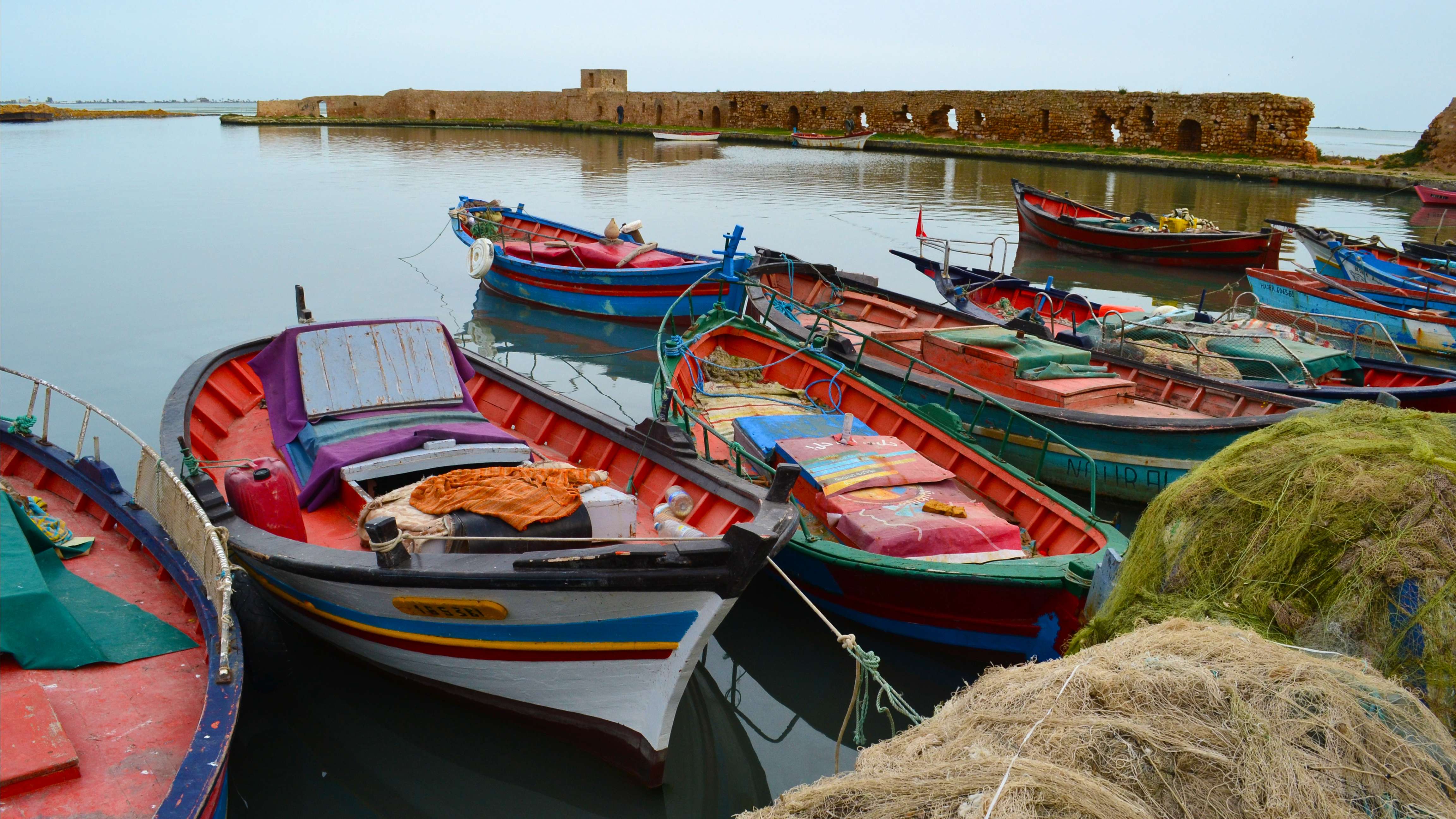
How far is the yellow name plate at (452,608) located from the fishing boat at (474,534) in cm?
1

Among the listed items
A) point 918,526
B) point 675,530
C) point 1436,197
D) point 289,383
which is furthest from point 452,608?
point 1436,197

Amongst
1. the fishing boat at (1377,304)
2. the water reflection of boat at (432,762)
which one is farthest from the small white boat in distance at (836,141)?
the water reflection of boat at (432,762)

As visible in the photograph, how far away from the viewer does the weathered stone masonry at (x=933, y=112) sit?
4272cm

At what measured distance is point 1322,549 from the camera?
446 centimetres

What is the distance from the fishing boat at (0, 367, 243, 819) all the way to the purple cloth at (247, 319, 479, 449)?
1.09 meters

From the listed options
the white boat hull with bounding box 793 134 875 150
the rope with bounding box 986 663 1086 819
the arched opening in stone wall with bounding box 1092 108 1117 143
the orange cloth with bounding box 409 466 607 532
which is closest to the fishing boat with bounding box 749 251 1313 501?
the orange cloth with bounding box 409 466 607 532

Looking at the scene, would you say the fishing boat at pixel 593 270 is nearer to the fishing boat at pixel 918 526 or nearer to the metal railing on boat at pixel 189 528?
the fishing boat at pixel 918 526

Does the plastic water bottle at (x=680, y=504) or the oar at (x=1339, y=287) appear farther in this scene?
the oar at (x=1339, y=287)

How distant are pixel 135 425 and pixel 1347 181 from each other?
4388 centimetres

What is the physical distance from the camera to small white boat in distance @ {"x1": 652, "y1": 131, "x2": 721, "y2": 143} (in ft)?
194

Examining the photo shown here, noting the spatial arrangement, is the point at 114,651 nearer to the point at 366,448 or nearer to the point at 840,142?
the point at 366,448

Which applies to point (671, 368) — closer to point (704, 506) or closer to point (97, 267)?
point (704, 506)

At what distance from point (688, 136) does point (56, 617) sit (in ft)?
190

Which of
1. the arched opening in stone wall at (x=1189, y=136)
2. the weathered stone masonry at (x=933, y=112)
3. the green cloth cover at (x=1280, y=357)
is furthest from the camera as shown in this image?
the arched opening in stone wall at (x=1189, y=136)
